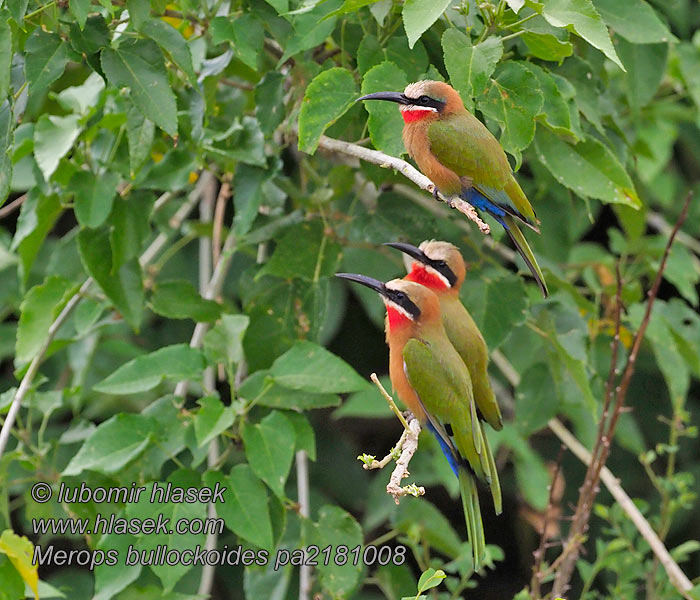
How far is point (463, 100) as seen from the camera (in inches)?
56.0

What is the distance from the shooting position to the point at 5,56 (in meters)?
1.48

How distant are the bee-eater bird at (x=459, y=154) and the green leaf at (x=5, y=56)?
0.58 metres

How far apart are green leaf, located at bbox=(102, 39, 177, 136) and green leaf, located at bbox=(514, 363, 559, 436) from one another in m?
1.14

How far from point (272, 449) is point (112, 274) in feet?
1.90

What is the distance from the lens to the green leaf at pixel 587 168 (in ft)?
5.84

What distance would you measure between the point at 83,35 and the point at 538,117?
0.80 m

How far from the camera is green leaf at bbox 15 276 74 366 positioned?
210cm

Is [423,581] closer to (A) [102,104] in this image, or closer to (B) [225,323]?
(B) [225,323]

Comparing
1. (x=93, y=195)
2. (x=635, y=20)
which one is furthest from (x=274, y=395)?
(x=635, y=20)

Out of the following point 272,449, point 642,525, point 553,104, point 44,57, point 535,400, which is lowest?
point 642,525

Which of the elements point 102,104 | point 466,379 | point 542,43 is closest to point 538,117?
point 542,43

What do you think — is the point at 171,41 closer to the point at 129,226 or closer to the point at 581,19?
the point at 129,226

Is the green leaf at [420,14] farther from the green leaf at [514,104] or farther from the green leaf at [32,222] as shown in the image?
the green leaf at [32,222]

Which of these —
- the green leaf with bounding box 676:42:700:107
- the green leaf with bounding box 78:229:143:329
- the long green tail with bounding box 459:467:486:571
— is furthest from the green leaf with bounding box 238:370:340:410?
the green leaf with bounding box 676:42:700:107
